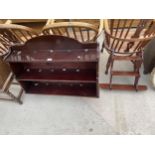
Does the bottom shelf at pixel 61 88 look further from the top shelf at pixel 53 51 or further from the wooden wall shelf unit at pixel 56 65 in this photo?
the top shelf at pixel 53 51

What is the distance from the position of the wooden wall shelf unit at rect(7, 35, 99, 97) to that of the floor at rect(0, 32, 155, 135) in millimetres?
145

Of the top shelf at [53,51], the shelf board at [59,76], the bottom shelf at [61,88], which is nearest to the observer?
the top shelf at [53,51]

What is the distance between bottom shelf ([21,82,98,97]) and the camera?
66.3 inches

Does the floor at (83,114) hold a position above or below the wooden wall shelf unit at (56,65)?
below

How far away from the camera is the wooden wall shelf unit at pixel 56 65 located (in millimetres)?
1234

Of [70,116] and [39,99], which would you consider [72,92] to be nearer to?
[70,116]

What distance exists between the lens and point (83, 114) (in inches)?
66.4

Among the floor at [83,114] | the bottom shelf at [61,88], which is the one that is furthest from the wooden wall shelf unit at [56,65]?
the floor at [83,114]

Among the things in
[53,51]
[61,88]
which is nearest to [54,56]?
[53,51]

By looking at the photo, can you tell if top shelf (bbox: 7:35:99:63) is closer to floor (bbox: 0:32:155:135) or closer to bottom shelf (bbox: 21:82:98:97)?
bottom shelf (bbox: 21:82:98:97)

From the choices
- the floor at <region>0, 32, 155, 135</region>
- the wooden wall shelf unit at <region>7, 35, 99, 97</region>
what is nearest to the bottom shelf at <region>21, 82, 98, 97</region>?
the wooden wall shelf unit at <region>7, 35, 99, 97</region>
